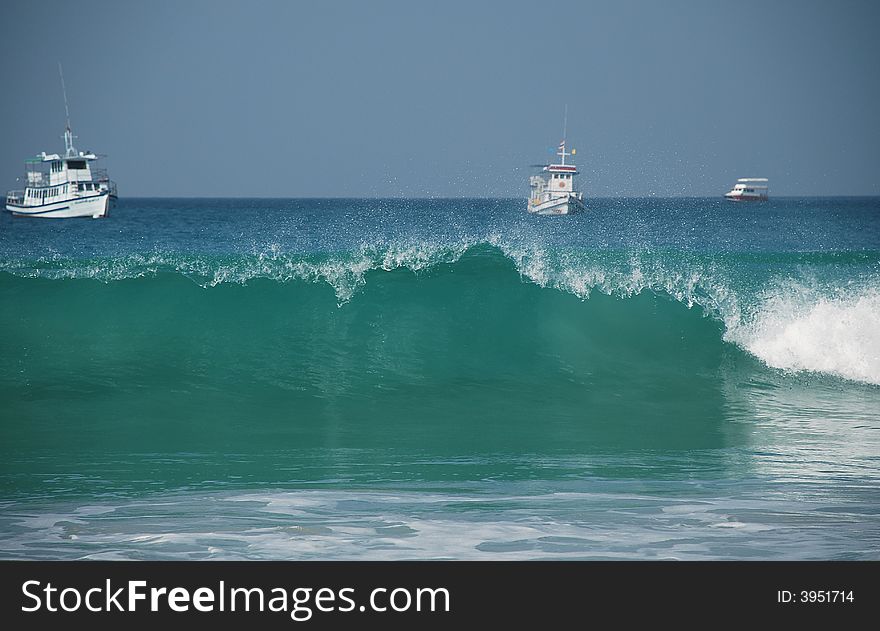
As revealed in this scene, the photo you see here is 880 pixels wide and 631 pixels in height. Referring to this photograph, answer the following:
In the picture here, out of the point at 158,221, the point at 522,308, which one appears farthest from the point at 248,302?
the point at 158,221

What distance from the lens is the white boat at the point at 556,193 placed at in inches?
2219

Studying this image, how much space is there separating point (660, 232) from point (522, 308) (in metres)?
32.5

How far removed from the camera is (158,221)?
203 ft

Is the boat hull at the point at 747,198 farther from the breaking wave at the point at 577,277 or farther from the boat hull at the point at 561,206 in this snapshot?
the breaking wave at the point at 577,277

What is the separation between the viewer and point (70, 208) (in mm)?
54500

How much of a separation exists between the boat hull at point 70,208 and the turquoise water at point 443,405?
44.3 meters

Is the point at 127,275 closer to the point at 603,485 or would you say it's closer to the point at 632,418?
the point at 632,418

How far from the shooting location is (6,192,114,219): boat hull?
54.4 meters

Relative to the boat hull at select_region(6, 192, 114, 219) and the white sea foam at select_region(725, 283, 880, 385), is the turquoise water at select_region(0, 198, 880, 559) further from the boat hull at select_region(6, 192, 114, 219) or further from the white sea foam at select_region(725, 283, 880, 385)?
the boat hull at select_region(6, 192, 114, 219)

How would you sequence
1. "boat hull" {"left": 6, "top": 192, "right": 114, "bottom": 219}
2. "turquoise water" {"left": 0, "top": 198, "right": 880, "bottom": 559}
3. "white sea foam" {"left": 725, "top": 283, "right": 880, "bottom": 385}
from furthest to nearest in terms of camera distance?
1. "boat hull" {"left": 6, "top": 192, "right": 114, "bottom": 219}
2. "white sea foam" {"left": 725, "top": 283, "right": 880, "bottom": 385}
3. "turquoise water" {"left": 0, "top": 198, "right": 880, "bottom": 559}

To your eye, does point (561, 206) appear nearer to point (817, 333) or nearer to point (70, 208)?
point (70, 208)

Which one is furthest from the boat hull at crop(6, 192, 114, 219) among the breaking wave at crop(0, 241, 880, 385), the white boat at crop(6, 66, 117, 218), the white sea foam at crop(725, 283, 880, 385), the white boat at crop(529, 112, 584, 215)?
the white sea foam at crop(725, 283, 880, 385)

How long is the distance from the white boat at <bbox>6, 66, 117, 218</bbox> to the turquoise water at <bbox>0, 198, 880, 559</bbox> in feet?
146

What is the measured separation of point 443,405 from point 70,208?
51468 mm
